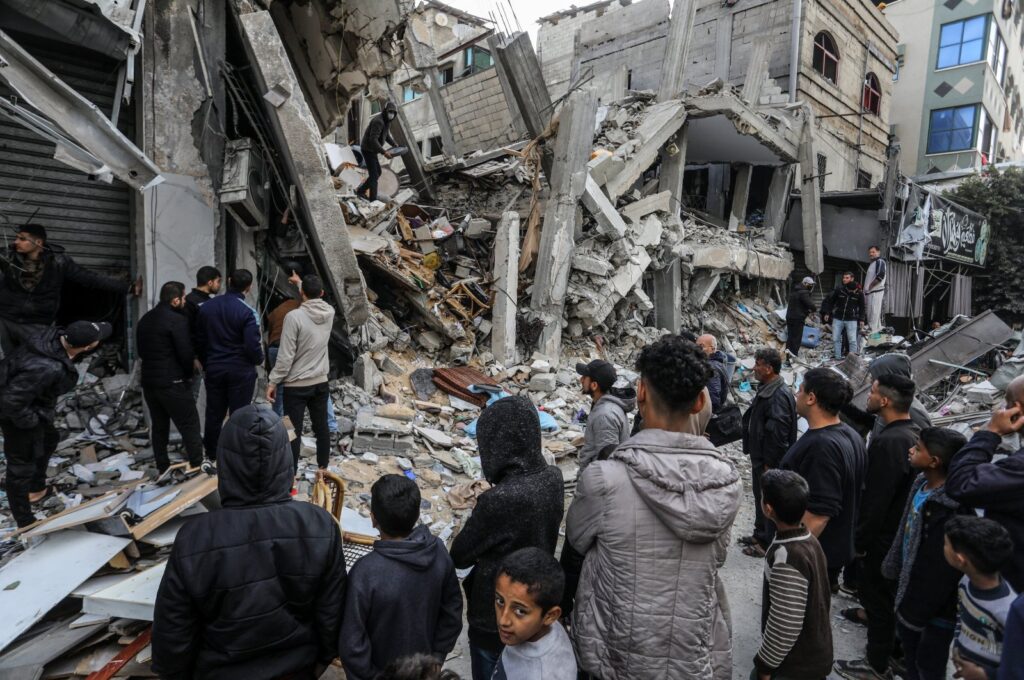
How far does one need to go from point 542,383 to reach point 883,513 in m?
4.71

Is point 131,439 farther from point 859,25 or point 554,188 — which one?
point 859,25

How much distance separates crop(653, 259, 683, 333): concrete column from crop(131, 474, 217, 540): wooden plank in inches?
350

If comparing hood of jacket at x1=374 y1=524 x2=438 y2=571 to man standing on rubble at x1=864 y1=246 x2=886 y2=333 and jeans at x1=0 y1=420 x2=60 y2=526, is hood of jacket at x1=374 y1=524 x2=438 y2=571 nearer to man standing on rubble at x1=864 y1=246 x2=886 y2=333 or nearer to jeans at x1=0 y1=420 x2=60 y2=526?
jeans at x1=0 y1=420 x2=60 y2=526

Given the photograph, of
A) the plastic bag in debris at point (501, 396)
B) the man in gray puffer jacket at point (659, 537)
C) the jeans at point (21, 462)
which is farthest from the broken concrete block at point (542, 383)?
the man in gray puffer jacket at point (659, 537)

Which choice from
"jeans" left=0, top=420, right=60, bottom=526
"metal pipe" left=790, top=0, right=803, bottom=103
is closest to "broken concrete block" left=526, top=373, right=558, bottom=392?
"jeans" left=0, top=420, right=60, bottom=526

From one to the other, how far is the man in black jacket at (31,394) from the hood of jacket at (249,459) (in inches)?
96.7

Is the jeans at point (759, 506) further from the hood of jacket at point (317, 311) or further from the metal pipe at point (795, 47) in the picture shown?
the metal pipe at point (795, 47)

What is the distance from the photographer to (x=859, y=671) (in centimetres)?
297

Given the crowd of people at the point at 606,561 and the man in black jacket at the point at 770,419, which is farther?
the man in black jacket at the point at 770,419

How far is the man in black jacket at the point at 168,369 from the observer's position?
162 inches

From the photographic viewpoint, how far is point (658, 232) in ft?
33.5

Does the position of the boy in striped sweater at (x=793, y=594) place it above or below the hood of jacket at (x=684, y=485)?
below

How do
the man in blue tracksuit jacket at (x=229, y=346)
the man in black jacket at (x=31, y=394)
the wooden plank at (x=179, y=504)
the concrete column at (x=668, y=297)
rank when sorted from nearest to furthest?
the wooden plank at (x=179, y=504), the man in black jacket at (x=31, y=394), the man in blue tracksuit jacket at (x=229, y=346), the concrete column at (x=668, y=297)

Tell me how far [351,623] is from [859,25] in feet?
77.3
